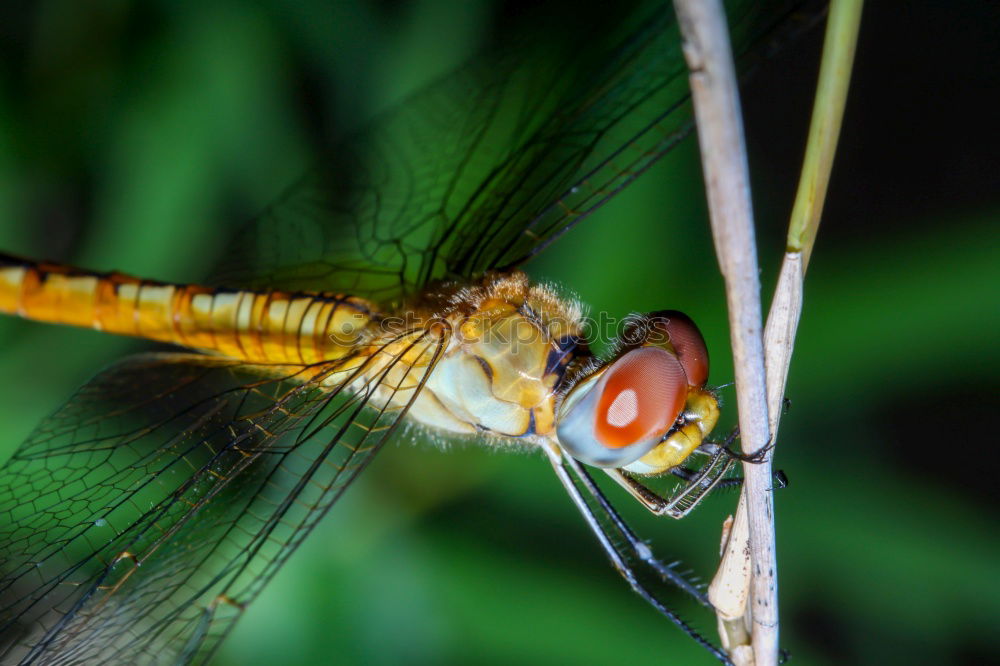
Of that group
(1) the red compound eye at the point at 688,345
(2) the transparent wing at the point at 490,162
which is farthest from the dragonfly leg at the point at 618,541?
(2) the transparent wing at the point at 490,162

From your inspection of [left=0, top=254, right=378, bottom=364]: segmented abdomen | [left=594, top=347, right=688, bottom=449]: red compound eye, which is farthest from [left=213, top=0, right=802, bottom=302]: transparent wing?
[left=594, top=347, right=688, bottom=449]: red compound eye

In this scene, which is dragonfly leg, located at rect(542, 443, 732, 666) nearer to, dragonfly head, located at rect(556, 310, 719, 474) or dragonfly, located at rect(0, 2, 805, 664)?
dragonfly, located at rect(0, 2, 805, 664)

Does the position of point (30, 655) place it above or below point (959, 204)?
below

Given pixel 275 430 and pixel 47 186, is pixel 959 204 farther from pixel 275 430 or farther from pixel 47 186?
pixel 47 186

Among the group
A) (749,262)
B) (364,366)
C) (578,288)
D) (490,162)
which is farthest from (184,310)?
(749,262)

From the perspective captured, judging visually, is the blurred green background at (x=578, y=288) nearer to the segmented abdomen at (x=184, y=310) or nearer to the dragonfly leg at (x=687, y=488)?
the segmented abdomen at (x=184, y=310)

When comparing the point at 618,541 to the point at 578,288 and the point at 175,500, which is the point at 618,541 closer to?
the point at 578,288

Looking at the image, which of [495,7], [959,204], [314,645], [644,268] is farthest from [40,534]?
[959,204]
